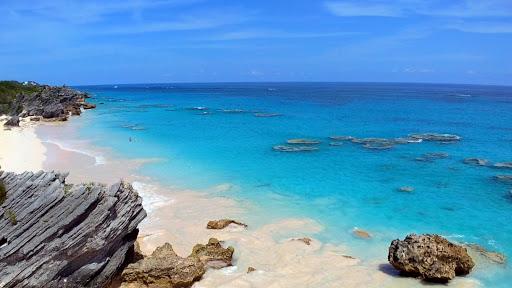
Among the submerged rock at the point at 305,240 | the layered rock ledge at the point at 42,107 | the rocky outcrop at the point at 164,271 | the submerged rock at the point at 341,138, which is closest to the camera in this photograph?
the rocky outcrop at the point at 164,271

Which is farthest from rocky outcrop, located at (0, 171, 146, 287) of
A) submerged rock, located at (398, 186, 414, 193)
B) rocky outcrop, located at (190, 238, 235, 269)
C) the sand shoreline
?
submerged rock, located at (398, 186, 414, 193)

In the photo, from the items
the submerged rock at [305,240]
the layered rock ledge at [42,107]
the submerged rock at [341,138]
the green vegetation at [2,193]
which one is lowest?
the submerged rock at [305,240]

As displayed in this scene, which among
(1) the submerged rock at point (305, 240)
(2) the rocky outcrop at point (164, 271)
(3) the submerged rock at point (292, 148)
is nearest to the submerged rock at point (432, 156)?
(3) the submerged rock at point (292, 148)

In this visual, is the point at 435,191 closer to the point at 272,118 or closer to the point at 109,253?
the point at 109,253

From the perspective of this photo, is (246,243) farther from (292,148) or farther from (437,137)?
(437,137)

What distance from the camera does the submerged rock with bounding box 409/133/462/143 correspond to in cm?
4583

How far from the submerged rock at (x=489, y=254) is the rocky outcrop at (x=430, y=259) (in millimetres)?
2241

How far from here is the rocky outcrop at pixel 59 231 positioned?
11.9 meters

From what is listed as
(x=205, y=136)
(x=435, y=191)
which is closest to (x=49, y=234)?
(x=435, y=191)

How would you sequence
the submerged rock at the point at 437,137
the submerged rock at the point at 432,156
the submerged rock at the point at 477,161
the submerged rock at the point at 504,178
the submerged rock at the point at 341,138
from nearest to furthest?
the submerged rock at the point at 504,178, the submerged rock at the point at 477,161, the submerged rock at the point at 432,156, the submerged rock at the point at 437,137, the submerged rock at the point at 341,138

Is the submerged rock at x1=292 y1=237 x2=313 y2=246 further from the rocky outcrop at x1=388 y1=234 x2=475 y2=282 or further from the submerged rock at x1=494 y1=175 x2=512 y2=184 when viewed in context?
the submerged rock at x1=494 y1=175 x2=512 y2=184

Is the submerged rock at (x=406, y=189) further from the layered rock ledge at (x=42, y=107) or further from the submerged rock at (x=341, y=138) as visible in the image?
the layered rock ledge at (x=42, y=107)

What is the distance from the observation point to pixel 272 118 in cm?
6862

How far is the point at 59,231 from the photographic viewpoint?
1223 cm
